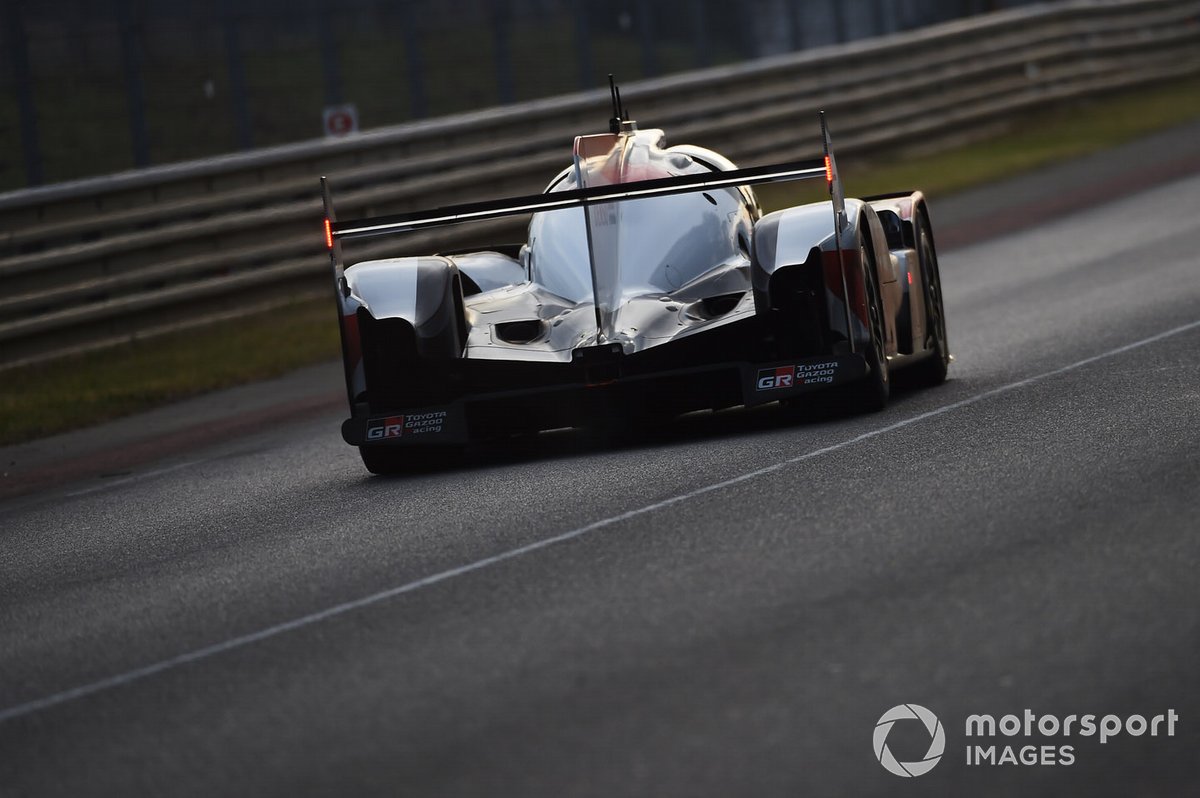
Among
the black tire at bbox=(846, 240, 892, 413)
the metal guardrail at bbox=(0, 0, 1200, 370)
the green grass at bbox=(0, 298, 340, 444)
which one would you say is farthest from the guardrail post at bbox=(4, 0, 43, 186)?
the black tire at bbox=(846, 240, 892, 413)

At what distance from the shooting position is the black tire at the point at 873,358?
959 cm

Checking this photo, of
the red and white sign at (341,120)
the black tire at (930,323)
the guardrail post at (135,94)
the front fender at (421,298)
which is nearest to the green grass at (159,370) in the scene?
the guardrail post at (135,94)

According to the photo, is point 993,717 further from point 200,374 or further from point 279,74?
point 279,74

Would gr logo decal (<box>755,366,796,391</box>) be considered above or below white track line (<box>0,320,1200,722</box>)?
above

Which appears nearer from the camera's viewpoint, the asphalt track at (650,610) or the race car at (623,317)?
the asphalt track at (650,610)

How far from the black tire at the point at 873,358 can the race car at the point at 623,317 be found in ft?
0.04

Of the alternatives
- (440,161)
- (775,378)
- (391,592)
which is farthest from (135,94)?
(391,592)

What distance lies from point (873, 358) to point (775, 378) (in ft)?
2.05

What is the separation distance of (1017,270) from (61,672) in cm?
1234

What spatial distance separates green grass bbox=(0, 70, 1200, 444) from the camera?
14555 millimetres

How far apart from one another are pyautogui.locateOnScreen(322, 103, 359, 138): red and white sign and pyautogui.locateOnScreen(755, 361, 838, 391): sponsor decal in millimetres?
12976

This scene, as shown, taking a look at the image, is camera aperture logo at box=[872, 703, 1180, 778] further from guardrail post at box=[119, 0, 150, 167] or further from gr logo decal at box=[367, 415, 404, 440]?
guardrail post at box=[119, 0, 150, 167]

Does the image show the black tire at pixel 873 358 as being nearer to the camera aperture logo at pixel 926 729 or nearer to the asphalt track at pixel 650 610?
the asphalt track at pixel 650 610

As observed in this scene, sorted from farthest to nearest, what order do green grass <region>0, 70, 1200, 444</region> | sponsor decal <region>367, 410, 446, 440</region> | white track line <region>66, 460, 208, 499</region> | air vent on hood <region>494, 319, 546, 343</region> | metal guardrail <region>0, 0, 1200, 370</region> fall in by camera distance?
metal guardrail <region>0, 0, 1200, 370</region> < green grass <region>0, 70, 1200, 444</region> < white track line <region>66, 460, 208, 499</region> < air vent on hood <region>494, 319, 546, 343</region> < sponsor decal <region>367, 410, 446, 440</region>
